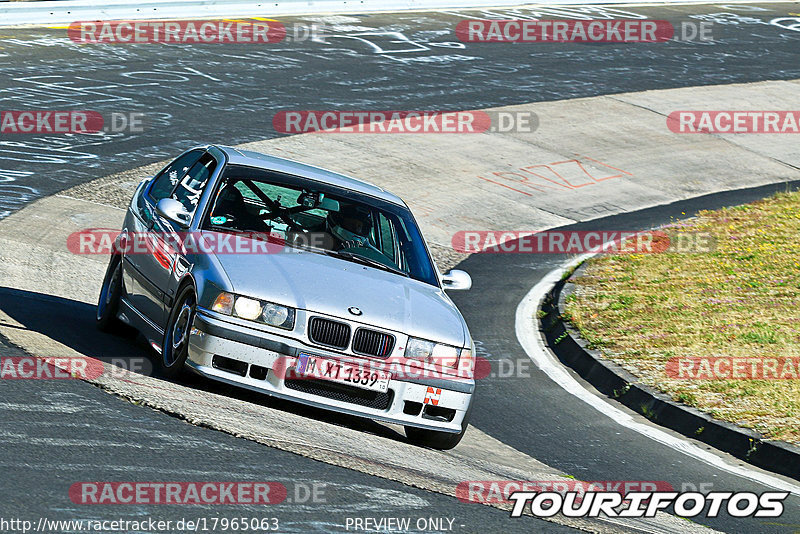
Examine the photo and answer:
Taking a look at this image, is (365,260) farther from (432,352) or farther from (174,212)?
(174,212)

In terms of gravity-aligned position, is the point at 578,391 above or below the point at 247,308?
below

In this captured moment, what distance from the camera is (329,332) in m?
6.88

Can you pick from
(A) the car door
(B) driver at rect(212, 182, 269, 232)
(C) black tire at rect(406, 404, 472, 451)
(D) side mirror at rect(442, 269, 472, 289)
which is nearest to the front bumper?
(C) black tire at rect(406, 404, 472, 451)

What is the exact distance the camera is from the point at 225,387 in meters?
7.37

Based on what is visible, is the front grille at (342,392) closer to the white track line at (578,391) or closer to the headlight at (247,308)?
the headlight at (247,308)

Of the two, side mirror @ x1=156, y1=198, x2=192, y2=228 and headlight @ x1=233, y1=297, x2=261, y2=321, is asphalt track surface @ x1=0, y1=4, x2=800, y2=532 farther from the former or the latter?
side mirror @ x1=156, y1=198, x2=192, y2=228

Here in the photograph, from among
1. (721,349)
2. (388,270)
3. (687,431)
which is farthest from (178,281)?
(721,349)

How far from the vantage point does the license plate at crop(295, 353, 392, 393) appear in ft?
22.4

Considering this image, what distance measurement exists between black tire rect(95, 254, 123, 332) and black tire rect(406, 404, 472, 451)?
260 cm

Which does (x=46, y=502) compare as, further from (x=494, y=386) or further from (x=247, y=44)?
(x=247, y=44)

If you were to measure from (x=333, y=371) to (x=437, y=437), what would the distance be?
0.95 m

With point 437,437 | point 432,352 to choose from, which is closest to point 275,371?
point 432,352

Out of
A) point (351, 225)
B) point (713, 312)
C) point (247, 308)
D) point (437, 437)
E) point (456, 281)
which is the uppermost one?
point (351, 225)

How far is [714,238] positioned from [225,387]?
9809 millimetres
